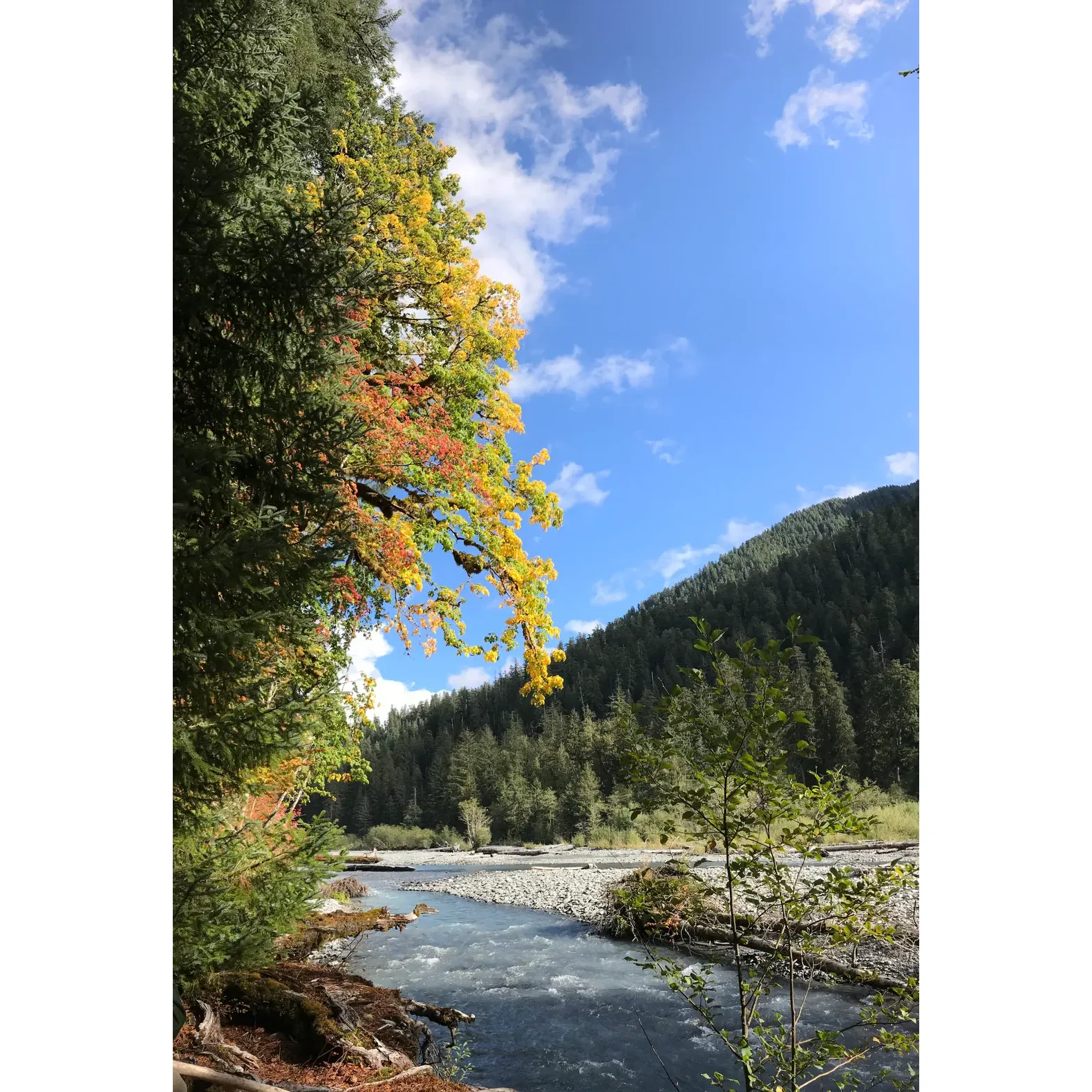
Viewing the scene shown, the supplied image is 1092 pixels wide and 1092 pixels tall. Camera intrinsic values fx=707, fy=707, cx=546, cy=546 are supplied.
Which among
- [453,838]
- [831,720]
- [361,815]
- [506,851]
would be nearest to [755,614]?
[831,720]

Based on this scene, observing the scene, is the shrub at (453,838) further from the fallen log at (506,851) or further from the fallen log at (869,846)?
the fallen log at (869,846)

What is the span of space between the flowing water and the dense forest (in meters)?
1.64

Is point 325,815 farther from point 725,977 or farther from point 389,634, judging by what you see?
point 725,977

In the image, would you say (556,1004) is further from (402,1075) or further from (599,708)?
(599,708)

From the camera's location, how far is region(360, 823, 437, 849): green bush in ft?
37.5

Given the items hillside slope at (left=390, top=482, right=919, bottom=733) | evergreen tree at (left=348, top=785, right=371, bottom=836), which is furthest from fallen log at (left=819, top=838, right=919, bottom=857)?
evergreen tree at (left=348, top=785, right=371, bottom=836)

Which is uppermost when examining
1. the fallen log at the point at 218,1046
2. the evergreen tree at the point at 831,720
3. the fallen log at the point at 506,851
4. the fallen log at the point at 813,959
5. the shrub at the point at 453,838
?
the evergreen tree at the point at 831,720

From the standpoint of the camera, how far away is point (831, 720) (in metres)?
6.93

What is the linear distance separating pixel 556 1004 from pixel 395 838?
8487 millimetres

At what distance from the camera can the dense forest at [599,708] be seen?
7277 millimetres

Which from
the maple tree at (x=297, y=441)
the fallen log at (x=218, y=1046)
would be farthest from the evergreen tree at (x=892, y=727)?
the fallen log at (x=218, y=1046)

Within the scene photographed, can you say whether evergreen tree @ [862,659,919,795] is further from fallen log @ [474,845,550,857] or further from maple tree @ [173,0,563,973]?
fallen log @ [474,845,550,857]

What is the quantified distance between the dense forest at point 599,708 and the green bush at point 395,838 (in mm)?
141
